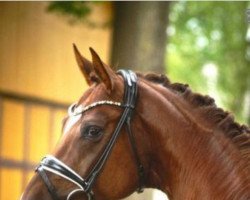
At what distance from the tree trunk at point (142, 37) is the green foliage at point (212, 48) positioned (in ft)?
13.7

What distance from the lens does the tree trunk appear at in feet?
27.6

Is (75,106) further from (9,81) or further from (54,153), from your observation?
(9,81)

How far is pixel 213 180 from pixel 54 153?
33.0 inches

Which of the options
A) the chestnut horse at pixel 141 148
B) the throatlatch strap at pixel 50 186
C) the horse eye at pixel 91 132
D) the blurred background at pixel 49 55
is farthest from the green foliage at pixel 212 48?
the throatlatch strap at pixel 50 186

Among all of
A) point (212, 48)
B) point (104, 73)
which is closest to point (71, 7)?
point (104, 73)

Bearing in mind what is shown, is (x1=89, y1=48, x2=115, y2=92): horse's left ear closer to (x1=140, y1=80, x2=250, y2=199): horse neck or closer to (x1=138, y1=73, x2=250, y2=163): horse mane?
(x1=140, y1=80, x2=250, y2=199): horse neck

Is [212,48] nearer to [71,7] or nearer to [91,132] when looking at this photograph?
[71,7]

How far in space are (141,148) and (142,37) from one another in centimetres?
497

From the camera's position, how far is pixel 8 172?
10094mm

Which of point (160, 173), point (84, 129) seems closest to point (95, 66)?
point (84, 129)

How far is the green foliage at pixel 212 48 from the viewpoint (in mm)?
13555

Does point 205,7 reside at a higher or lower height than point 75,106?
higher

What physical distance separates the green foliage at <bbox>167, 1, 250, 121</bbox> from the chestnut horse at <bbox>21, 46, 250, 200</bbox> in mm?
9247

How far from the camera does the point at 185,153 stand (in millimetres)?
3684
